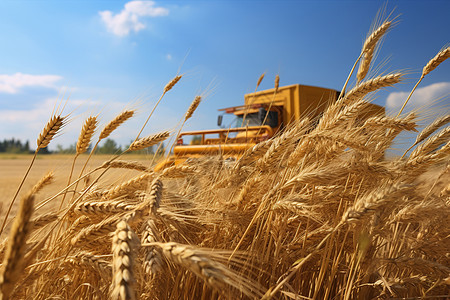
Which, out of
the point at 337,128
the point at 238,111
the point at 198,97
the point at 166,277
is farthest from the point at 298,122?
the point at 238,111

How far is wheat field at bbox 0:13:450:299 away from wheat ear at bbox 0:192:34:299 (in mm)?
181

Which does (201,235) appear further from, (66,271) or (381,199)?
(381,199)

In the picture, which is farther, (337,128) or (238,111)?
(238,111)

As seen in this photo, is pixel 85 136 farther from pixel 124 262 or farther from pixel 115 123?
pixel 124 262

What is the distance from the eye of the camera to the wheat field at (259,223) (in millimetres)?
1044

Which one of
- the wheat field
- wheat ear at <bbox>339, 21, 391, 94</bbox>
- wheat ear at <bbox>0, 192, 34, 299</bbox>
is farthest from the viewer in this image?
wheat ear at <bbox>339, 21, 391, 94</bbox>

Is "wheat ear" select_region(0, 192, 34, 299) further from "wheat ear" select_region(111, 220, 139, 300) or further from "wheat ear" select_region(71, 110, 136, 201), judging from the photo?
"wheat ear" select_region(71, 110, 136, 201)

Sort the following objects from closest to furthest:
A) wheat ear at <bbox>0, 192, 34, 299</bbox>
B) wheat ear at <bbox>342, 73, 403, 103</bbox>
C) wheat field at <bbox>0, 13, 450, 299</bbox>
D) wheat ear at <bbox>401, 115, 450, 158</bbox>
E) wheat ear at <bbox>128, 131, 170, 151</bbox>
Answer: wheat ear at <bbox>0, 192, 34, 299</bbox> < wheat field at <bbox>0, 13, 450, 299</bbox> < wheat ear at <bbox>128, 131, 170, 151</bbox> < wheat ear at <bbox>342, 73, 403, 103</bbox> < wheat ear at <bbox>401, 115, 450, 158</bbox>

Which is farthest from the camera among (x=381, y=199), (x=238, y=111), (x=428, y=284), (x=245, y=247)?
(x=238, y=111)

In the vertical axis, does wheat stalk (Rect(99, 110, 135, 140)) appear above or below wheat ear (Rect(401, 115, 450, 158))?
below

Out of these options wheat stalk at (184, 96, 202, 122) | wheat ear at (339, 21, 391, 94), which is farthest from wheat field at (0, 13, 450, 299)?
wheat stalk at (184, 96, 202, 122)

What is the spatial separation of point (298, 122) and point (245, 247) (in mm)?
656

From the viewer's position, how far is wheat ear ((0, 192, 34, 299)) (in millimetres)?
610

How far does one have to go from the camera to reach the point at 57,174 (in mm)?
1689
